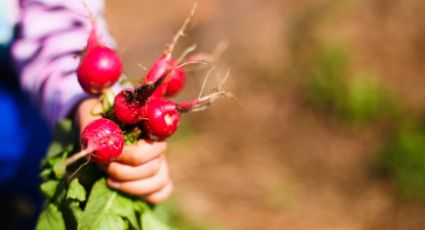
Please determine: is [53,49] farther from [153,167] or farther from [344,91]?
[344,91]

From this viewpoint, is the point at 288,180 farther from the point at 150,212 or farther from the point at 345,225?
the point at 150,212

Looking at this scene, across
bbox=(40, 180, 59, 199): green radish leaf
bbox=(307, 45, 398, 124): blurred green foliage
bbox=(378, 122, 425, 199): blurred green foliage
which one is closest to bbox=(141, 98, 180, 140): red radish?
bbox=(40, 180, 59, 199): green radish leaf

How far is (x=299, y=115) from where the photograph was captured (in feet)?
12.3

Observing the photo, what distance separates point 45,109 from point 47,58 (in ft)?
0.54

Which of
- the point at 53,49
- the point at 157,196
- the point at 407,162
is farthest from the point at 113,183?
the point at 407,162

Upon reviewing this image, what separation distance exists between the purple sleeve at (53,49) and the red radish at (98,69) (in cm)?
29

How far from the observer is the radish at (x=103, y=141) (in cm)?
124

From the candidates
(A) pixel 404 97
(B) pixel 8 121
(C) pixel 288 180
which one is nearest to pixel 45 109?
(B) pixel 8 121

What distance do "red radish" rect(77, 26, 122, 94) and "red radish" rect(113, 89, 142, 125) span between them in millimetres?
139

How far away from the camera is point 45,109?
6.10ft

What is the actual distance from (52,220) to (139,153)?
287 mm

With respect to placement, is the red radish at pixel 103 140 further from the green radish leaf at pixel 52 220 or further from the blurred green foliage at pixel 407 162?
the blurred green foliage at pixel 407 162

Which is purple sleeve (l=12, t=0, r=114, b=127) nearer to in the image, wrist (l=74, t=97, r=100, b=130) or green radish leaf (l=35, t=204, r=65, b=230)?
wrist (l=74, t=97, r=100, b=130)

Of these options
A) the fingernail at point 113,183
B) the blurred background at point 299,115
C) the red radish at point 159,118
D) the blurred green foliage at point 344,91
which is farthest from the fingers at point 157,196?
the blurred green foliage at point 344,91
